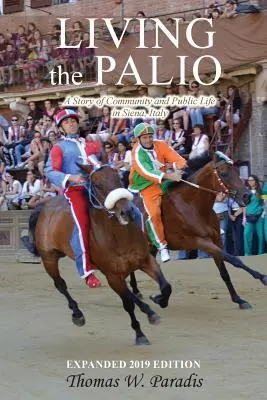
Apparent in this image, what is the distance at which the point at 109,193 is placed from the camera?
24.6 ft

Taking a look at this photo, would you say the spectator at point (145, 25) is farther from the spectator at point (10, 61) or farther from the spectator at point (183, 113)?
the spectator at point (10, 61)

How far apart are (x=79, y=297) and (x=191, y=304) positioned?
196 centimetres

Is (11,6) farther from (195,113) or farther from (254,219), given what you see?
(254,219)

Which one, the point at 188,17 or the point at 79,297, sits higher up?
the point at 188,17

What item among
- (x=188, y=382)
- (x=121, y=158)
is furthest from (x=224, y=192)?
(x=121, y=158)

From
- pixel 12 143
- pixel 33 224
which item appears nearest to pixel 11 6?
pixel 12 143

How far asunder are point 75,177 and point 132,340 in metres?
1.66

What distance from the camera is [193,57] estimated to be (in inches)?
758

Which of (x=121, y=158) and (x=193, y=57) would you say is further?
(x=193, y=57)

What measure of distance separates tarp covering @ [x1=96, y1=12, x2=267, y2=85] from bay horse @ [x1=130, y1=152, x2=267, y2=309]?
26.9 feet

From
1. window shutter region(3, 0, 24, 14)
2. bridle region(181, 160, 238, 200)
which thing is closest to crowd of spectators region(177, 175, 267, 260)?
bridle region(181, 160, 238, 200)

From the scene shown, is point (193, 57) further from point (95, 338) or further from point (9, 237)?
point (95, 338)

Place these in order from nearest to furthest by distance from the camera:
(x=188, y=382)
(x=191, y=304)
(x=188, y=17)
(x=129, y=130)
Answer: (x=188, y=382), (x=191, y=304), (x=129, y=130), (x=188, y=17)

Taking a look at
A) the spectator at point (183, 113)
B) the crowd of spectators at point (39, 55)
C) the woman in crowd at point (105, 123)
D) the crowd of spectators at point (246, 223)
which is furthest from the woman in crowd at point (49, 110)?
the crowd of spectators at point (246, 223)
